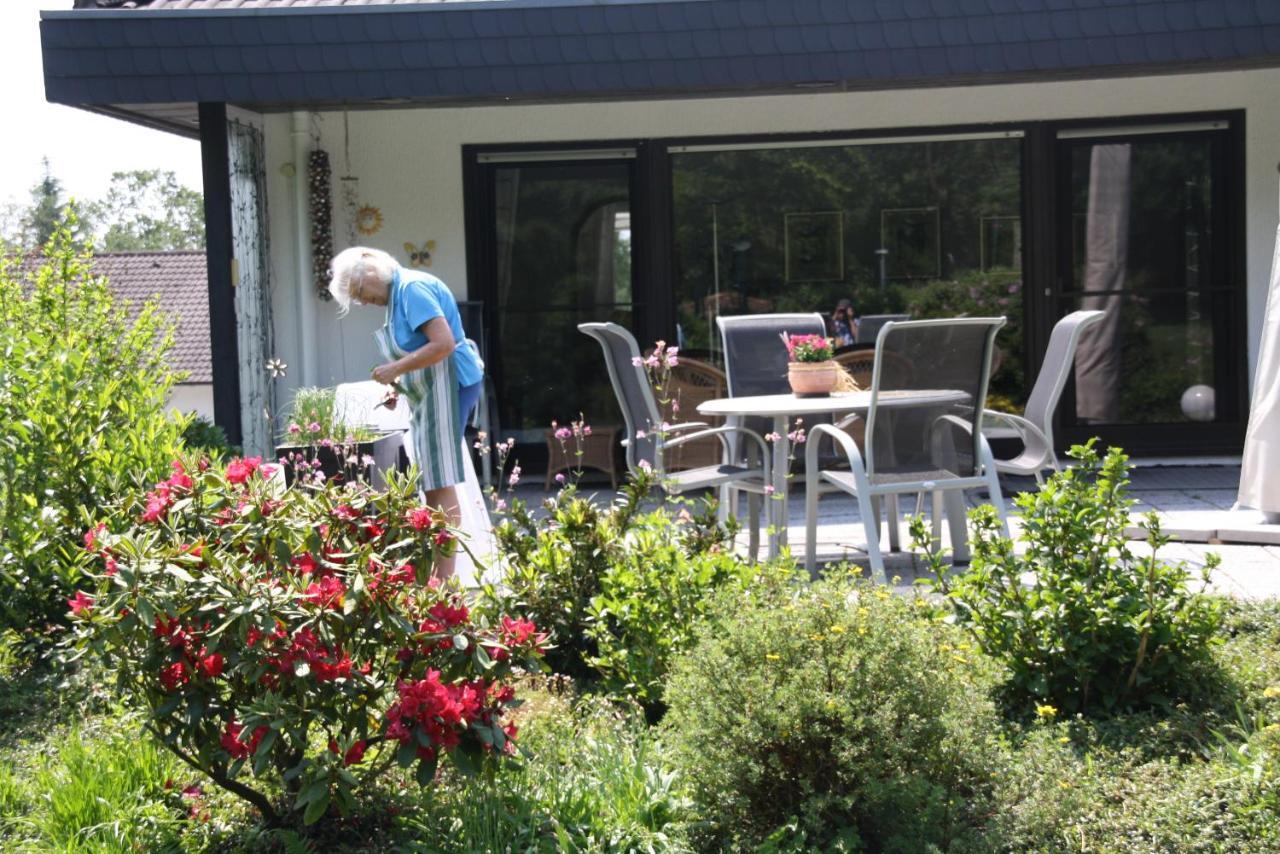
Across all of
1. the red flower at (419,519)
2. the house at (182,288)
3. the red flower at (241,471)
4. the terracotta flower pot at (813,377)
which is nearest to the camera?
the red flower at (419,519)

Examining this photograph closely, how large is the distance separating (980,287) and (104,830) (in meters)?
8.55

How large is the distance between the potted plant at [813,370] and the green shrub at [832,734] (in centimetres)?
332

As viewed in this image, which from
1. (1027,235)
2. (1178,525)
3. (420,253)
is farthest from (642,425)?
(1027,235)

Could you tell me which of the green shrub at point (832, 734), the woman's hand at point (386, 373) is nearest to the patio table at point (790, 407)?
the woman's hand at point (386, 373)

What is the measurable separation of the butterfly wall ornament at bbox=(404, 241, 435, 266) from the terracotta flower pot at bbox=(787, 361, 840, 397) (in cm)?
424

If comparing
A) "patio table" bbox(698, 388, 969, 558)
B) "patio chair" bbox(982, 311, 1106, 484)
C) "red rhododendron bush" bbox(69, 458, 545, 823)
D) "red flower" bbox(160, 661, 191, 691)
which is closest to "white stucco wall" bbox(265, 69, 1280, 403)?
"patio chair" bbox(982, 311, 1106, 484)

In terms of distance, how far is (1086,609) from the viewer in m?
3.57

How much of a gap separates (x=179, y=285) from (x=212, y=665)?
3748 cm

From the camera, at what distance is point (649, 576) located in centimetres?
392

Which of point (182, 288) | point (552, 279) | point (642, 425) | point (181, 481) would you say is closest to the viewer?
point (181, 481)

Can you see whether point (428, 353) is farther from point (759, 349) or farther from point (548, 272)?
point (548, 272)

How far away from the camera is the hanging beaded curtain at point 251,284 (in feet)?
29.3

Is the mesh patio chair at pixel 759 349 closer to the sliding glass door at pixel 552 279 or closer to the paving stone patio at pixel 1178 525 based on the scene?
the paving stone patio at pixel 1178 525

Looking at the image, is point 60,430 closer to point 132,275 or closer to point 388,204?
point 388,204
